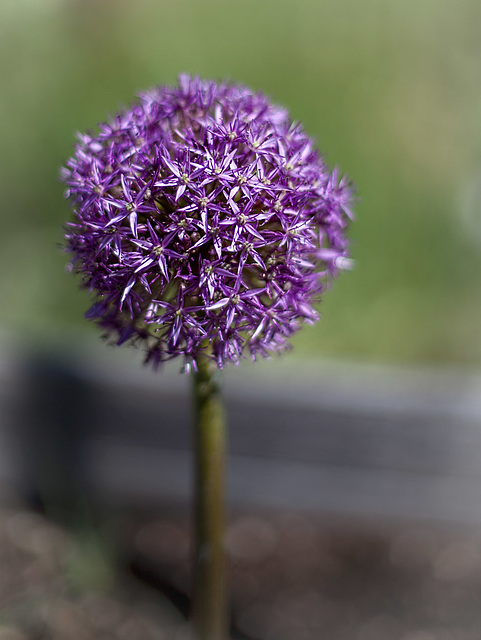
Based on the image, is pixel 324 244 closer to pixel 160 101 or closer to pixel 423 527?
pixel 160 101

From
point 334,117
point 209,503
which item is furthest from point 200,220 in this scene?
point 334,117

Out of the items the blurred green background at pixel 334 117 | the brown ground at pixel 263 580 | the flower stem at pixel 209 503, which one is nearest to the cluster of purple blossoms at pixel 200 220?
the flower stem at pixel 209 503

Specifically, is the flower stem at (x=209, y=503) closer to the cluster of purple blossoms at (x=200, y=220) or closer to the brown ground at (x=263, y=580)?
the cluster of purple blossoms at (x=200, y=220)

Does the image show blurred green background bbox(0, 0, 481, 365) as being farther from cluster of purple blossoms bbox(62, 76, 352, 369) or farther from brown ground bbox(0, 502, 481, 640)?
cluster of purple blossoms bbox(62, 76, 352, 369)

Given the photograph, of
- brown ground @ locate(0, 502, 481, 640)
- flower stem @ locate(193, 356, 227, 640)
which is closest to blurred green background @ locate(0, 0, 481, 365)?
brown ground @ locate(0, 502, 481, 640)

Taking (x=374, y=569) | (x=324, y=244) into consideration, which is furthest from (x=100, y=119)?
(x=374, y=569)

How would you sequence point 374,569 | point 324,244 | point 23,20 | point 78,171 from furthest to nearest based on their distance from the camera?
point 23,20, point 374,569, point 324,244, point 78,171
